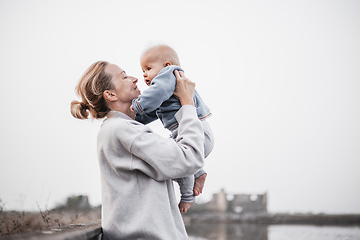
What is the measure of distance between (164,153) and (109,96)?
50cm

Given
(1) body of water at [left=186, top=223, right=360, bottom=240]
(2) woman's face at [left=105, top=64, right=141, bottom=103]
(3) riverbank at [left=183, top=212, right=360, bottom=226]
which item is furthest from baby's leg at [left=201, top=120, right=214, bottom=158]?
(3) riverbank at [left=183, top=212, right=360, bottom=226]

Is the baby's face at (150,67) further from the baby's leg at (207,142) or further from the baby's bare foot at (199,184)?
the baby's bare foot at (199,184)

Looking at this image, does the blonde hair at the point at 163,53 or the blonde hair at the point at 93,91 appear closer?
the blonde hair at the point at 93,91

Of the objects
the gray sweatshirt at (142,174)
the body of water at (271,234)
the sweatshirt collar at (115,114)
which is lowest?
the body of water at (271,234)

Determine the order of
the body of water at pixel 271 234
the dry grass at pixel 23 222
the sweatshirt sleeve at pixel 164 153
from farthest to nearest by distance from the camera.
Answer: the body of water at pixel 271 234 < the dry grass at pixel 23 222 < the sweatshirt sleeve at pixel 164 153

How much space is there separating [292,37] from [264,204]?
579 inches

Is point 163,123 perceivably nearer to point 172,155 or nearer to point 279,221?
point 172,155

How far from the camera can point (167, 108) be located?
1547 mm

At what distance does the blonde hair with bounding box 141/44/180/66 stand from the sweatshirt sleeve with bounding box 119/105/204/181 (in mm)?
701

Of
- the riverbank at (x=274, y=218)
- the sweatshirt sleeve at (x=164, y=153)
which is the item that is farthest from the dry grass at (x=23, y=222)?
the riverbank at (x=274, y=218)

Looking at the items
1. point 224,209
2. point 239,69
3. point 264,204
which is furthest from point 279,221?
point 239,69

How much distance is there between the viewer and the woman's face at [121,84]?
1513mm

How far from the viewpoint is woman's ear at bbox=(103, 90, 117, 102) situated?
147cm

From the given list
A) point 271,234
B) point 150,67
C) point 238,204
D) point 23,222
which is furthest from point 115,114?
point 238,204
